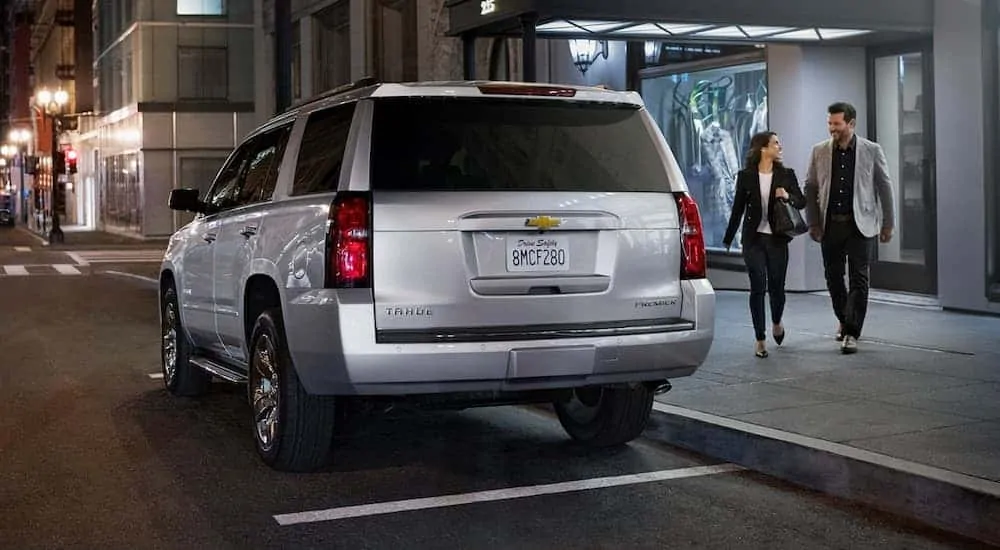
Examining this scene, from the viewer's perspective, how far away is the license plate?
6.28 metres

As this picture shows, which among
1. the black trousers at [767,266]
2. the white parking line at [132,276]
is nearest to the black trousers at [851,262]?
the black trousers at [767,266]

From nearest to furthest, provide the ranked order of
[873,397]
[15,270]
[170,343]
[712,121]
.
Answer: [873,397] → [170,343] → [712,121] → [15,270]

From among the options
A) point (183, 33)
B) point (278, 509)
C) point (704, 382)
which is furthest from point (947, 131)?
point (183, 33)

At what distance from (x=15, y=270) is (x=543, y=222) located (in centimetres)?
2199

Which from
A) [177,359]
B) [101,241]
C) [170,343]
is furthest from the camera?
[101,241]

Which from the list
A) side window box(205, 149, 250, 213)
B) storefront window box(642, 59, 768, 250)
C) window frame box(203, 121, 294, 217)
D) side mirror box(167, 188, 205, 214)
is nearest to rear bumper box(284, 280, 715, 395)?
window frame box(203, 121, 294, 217)

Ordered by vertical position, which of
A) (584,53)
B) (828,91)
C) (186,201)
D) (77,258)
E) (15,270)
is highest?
(584,53)

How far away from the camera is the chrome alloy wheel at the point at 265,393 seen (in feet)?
22.5

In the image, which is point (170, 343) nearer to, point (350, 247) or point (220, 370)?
point (220, 370)

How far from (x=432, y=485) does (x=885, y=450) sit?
2357mm

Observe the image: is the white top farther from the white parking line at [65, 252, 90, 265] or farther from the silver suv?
the white parking line at [65, 252, 90, 265]

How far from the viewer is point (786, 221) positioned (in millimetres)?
10125

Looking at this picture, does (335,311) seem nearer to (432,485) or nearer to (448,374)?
(448,374)

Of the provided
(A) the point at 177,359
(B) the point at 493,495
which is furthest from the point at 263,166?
(B) the point at 493,495
